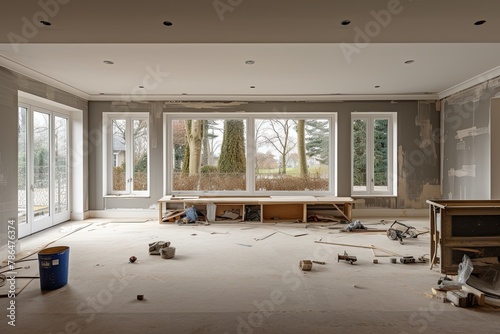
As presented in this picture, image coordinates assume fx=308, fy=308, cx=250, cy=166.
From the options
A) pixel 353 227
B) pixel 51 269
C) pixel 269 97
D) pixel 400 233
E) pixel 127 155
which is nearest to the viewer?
pixel 51 269

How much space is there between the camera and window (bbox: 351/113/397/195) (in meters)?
7.17

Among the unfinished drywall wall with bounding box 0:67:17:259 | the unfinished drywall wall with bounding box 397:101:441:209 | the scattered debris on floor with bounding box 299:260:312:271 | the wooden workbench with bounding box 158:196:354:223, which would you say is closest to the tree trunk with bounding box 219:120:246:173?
the wooden workbench with bounding box 158:196:354:223

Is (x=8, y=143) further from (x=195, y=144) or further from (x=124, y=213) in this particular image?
(x=195, y=144)

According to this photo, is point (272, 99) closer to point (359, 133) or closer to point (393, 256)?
point (359, 133)

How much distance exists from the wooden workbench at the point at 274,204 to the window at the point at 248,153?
0.51 meters

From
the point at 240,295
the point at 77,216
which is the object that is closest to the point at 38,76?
the point at 77,216

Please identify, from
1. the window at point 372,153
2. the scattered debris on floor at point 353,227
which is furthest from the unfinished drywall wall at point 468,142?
the scattered debris on floor at point 353,227

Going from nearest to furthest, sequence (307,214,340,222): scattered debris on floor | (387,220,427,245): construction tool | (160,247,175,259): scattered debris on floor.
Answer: (160,247,175,259): scattered debris on floor, (387,220,427,245): construction tool, (307,214,340,222): scattered debris on floor

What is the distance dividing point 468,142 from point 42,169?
796cm

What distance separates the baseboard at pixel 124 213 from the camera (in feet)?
22.9

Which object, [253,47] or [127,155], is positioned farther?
[127,155]

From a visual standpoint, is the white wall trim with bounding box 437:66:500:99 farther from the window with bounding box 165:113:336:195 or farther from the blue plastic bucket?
the blue plastic bucket

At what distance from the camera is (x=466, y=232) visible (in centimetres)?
341

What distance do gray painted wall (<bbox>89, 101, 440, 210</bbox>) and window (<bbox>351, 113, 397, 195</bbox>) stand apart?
0.23m
